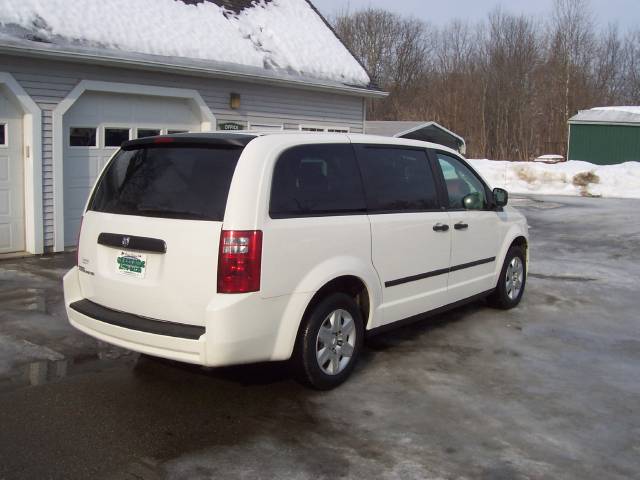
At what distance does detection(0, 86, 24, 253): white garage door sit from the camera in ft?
32.8

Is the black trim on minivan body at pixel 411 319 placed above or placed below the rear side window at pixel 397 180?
below

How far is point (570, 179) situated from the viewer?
26828mm

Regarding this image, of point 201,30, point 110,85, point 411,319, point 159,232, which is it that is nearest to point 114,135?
point 110,85

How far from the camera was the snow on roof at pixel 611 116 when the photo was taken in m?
33.4

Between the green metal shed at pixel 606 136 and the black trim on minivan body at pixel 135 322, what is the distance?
33.1m

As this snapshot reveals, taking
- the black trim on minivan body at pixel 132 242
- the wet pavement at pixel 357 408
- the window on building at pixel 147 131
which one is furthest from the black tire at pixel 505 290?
the window on building at pixel 147 131

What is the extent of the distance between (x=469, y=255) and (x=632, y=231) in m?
9.91

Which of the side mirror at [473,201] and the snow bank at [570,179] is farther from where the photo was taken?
the snow bank at [570,179]

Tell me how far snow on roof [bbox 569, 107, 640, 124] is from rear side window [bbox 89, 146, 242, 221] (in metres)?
32.8

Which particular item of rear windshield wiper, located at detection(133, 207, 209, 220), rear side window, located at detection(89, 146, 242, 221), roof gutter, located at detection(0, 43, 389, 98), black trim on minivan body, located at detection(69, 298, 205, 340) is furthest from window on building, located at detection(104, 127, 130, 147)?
rear windshield wiper, located at detection(133, 207, 209, 220)

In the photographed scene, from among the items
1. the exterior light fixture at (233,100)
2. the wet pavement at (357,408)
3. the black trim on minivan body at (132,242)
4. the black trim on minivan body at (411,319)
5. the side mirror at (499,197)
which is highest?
the exterior light fixture at (233,100)

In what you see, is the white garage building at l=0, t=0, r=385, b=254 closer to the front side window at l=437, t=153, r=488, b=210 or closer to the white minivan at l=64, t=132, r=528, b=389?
the white minivan at l=64, t=132, r=528, b=389

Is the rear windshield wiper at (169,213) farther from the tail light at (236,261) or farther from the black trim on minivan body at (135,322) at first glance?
the black trim on minivan body at (135,322)

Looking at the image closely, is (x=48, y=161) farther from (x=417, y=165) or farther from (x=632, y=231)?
(x=632, y=231)
